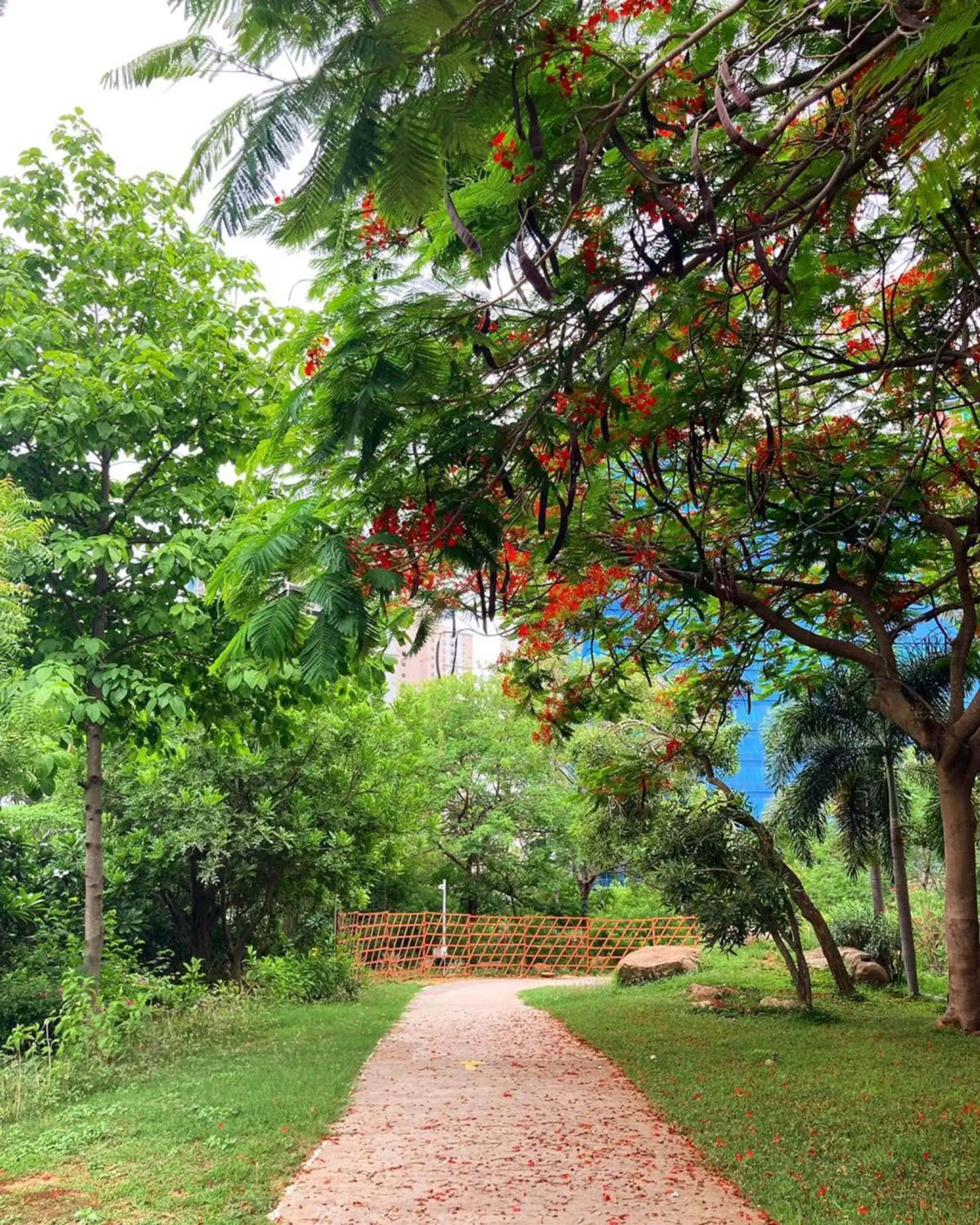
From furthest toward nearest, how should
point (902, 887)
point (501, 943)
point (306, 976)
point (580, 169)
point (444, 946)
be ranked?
point (501, 943) → point (444, 946) → point (306, 976) → point (902, 887) → point (580, 169)

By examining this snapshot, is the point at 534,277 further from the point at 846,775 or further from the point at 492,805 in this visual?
the point at 492,805

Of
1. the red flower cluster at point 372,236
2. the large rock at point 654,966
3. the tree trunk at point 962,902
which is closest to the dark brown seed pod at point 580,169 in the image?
the red flower cluster at point 372,236

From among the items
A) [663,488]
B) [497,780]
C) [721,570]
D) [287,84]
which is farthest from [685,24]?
[497,780]

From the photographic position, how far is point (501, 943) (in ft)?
78.4

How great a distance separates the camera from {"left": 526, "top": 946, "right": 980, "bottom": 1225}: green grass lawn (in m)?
4.58

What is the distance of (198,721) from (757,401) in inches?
233

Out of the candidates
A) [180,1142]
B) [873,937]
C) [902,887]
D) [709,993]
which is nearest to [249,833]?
[709,993]

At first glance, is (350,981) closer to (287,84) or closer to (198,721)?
(198,721)

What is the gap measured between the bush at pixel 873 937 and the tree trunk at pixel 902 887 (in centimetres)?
75

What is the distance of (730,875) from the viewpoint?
11.9 metres

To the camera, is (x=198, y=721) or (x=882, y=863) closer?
(x=198, y=721)

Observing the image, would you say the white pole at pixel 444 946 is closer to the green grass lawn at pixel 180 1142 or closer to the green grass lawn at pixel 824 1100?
the green grass lawn at pixel 824 1100

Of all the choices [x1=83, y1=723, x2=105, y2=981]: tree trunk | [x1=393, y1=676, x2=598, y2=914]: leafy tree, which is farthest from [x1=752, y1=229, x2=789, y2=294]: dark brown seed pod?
[x1=393, y1=676, x2=598, y2=914]: leafy tree

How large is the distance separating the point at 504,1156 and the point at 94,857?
475 centimetres
